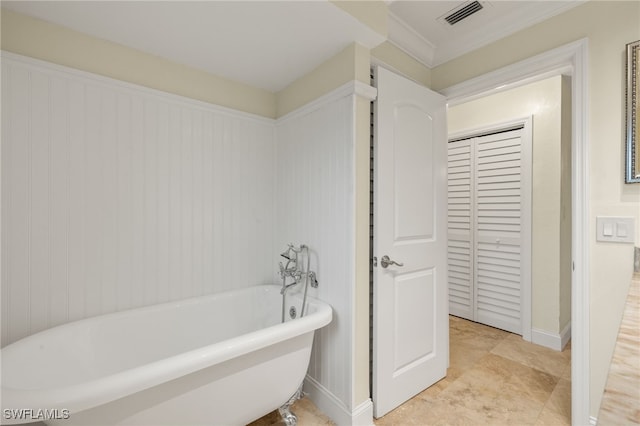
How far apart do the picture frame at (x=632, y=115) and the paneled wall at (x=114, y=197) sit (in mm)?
2068

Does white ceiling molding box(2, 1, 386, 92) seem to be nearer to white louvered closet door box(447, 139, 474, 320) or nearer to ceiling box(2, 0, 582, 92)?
ceiling box(2, 0, 582, 92)

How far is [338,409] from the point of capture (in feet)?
5.54

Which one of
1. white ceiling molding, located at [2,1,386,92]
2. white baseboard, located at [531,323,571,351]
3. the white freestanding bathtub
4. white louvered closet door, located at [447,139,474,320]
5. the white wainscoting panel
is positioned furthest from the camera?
white louvered closet door, located at [447,139,474,320]

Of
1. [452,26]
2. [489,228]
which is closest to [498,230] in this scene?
[489,228]

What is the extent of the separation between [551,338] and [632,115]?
6.61 ft

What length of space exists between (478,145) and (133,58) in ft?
10.1

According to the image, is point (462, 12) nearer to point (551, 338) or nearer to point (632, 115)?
point (632, 115)

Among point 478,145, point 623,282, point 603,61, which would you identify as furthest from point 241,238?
point 478,145

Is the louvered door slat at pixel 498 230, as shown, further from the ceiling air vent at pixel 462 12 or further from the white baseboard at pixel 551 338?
the ceiling air vent at pixel 462 12

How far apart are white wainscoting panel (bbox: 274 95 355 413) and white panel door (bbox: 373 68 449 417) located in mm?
186

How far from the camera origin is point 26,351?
1.24 meters

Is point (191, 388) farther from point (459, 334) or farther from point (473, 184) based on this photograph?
point (473, 184)

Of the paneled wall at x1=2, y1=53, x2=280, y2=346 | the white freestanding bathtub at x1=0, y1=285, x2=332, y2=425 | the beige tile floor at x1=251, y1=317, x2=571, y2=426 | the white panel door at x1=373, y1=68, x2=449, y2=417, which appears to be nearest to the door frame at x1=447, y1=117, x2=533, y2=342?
the beige tile floor at x1=251, y1=317, x2=571, y2=426

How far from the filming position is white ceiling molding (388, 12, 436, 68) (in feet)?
6.17
